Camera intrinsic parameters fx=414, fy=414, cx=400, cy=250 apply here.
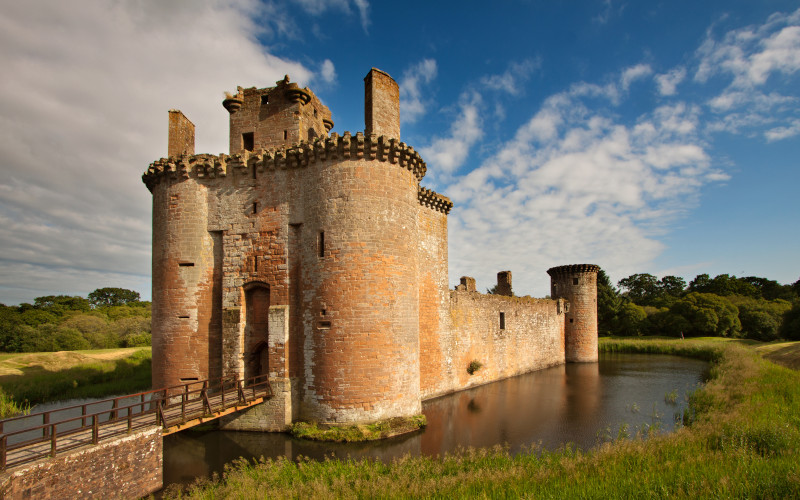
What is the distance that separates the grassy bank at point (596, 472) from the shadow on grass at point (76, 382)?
13863 millimetres

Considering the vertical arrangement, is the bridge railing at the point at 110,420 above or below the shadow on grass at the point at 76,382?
above

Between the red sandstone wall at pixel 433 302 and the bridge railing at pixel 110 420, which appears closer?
the bridge railing at pixel 110 420

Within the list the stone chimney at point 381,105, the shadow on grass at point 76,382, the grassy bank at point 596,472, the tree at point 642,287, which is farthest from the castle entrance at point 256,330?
the tree at point 642,287

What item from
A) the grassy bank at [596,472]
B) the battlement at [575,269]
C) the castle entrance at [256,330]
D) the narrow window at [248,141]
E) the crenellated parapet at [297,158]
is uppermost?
the narrow window at [248,141]

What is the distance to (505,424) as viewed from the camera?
43.0 feet

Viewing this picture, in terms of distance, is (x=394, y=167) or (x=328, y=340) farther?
(x=394, y=167)

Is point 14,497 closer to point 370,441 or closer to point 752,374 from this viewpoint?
point 370,441

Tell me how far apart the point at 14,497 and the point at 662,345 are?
41841 mm

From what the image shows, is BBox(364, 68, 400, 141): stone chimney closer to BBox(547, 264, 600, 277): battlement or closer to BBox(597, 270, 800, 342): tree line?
BBox(547, 264, 600, 277): battlement

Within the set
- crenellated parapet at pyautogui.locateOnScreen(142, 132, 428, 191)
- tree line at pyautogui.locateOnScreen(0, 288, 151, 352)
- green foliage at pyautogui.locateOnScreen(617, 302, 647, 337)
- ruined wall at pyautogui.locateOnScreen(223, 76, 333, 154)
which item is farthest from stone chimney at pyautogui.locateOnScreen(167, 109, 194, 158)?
green foliage at pyautogui.locateOnScreen(617, 302, 647, 337)

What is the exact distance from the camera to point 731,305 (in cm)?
4512

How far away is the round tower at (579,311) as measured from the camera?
30.4 metres

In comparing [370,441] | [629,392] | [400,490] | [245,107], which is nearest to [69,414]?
[370,441]

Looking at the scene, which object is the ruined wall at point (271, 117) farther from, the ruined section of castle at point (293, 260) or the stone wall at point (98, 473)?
the stone wall at point (98, 473)
